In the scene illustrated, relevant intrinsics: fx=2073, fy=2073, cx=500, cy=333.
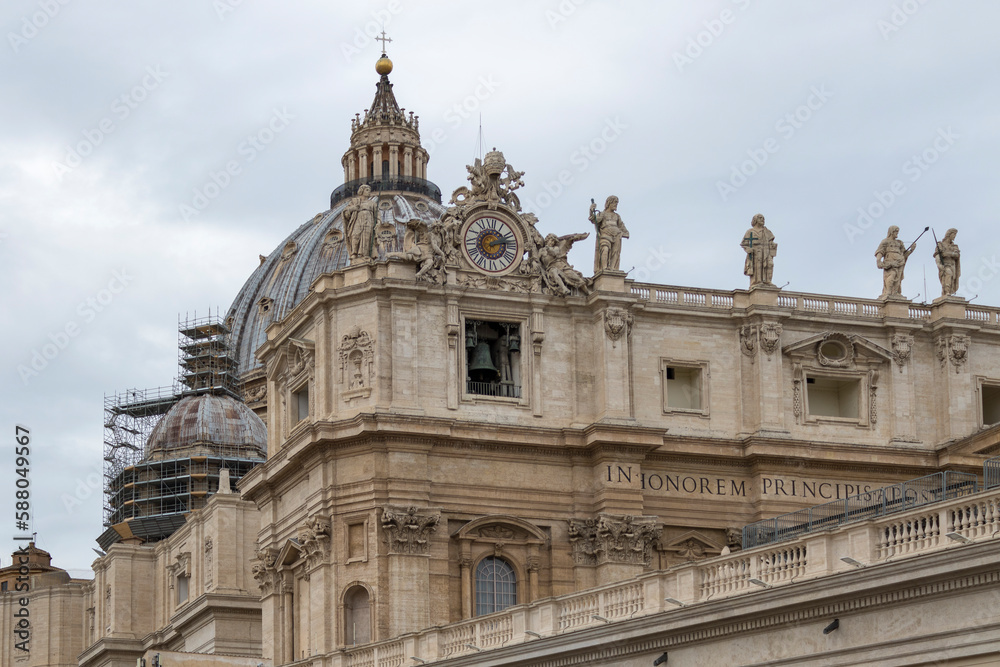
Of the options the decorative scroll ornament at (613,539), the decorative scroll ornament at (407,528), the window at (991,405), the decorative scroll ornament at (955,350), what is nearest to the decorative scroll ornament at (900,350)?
the decorative scroll ornament at (955,350)

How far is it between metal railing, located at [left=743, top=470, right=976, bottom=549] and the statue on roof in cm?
1515

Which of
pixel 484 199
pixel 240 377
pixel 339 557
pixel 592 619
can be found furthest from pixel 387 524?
pixel 240 377

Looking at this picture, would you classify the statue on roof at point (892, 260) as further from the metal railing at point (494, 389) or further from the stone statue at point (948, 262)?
the metal railing at point (494, 389)

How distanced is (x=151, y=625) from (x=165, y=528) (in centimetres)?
869

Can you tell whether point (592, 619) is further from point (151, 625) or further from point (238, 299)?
point (238, 299)

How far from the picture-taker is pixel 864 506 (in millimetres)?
51750

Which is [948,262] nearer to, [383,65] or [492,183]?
[492,183]

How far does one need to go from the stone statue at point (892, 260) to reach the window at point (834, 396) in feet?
11.3

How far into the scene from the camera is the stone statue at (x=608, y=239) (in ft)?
233

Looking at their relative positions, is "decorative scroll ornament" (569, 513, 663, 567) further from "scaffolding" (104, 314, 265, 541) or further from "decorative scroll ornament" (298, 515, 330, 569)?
"scaffolding" (104, 314, 265, 541)

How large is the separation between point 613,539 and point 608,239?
34.1 feet

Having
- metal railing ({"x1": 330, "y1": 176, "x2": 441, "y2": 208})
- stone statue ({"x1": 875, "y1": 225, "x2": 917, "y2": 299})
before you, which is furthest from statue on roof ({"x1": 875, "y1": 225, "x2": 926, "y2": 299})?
metal railing ({"x1": 330, "y1": 176, "x2": 441, "y2": 208})

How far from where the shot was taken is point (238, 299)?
13838cm

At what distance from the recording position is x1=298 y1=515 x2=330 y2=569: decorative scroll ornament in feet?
223
